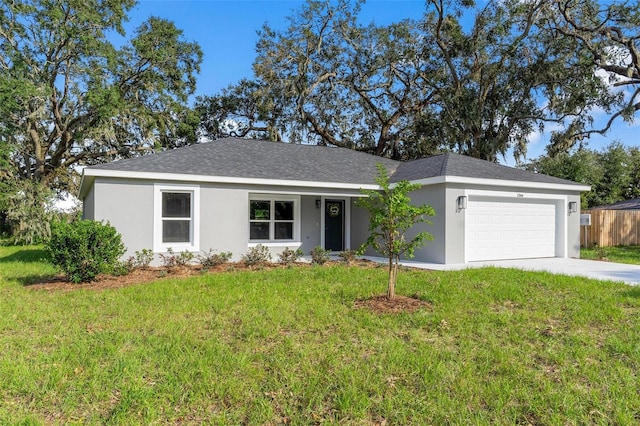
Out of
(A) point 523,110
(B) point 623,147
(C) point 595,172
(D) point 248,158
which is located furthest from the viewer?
(B) point 623,147

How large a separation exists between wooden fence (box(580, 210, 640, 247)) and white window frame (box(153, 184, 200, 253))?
16875 mm

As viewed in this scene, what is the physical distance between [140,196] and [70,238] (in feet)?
8.75

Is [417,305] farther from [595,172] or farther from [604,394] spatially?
[595,172]

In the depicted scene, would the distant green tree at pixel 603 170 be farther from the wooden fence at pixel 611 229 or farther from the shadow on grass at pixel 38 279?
the shadow on grass at pixel 38 279

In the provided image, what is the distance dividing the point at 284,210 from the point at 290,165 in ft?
5.11

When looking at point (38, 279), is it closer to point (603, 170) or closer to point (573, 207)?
point (573, 207)

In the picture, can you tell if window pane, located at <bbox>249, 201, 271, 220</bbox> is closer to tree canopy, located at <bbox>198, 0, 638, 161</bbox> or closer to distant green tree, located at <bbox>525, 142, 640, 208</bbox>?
tree canopy, located at <bbox>198, 0, 638, 161</bbox>

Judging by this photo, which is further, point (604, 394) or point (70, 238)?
point (70, 238)

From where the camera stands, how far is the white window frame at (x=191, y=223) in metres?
10.7

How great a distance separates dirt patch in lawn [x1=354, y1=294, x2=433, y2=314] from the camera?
6.02 meters

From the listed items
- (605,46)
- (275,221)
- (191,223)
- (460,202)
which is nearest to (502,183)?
(460,202)

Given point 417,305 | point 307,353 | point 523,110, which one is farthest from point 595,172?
point 307,353

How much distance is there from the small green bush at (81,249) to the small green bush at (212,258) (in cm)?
232

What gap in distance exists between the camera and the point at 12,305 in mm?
6621
